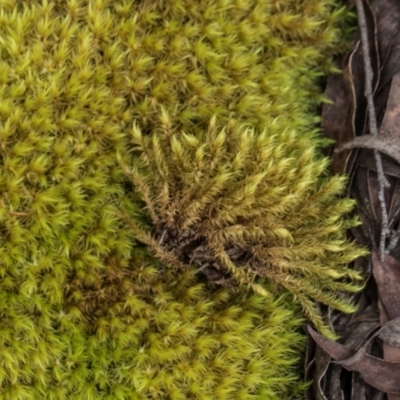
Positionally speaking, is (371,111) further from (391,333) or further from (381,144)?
(391,333)

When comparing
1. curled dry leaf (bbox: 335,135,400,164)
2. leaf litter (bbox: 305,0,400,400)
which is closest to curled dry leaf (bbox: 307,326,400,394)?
leaf litter (bbox: 305,0,400,400)

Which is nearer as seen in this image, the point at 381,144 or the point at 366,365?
the point at 366,365

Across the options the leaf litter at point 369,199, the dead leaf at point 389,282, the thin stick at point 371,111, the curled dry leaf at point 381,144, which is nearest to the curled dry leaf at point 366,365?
the leaf litter at point 369,199

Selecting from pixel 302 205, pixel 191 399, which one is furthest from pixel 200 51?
pixel 191 399

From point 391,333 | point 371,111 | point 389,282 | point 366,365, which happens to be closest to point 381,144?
point 371,111

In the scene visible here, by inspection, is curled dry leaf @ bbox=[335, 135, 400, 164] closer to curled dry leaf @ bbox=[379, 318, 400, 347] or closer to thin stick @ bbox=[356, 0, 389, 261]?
thin stick @ bbox=[356, 0, 389, 261]

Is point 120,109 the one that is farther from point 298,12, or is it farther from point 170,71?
point 298,12
